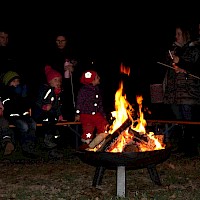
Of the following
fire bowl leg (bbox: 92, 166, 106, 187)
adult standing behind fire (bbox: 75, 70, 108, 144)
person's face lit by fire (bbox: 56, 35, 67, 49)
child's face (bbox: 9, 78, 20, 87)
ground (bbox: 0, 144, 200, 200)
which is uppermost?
person's face lit by fire (bbox: 56, 35, 67, 49)

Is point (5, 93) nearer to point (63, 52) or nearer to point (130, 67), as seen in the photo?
point (63, 52)

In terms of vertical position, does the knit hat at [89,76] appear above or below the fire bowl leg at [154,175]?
above

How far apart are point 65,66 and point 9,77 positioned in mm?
1291

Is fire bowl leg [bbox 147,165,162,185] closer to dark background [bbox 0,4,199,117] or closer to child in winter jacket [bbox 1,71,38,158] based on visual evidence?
child in winter jacket [bbox 1,71,38,158]

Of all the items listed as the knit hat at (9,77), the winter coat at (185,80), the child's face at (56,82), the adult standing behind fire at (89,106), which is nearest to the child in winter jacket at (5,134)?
the knit hat at (9,77)

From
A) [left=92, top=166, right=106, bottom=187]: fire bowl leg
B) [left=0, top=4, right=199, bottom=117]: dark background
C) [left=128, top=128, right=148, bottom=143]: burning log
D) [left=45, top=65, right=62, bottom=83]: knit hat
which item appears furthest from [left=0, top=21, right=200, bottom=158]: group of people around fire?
[left=128, top=128, right=148, bottom=143]: burning log

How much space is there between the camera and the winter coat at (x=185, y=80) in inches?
341

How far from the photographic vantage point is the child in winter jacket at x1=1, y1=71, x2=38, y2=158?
8.61 metres

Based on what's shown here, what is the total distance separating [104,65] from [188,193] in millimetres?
6014

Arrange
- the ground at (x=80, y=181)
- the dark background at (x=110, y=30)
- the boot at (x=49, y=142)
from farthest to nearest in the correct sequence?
the dark background at (x=110, y=30) → the boot at (x=49, y=142) → the ground at (x=80, y=181)

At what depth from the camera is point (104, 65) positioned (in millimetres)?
11523

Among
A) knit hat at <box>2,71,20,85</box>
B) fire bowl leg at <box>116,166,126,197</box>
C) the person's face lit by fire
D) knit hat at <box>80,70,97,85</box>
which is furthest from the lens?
the person's face lit by fire

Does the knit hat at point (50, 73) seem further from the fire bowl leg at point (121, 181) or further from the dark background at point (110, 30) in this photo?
the fire bowl leg at point (121, 181)

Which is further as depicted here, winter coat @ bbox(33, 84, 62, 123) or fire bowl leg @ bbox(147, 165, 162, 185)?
winter coat @ bbox(33, 84, 62, 123)
